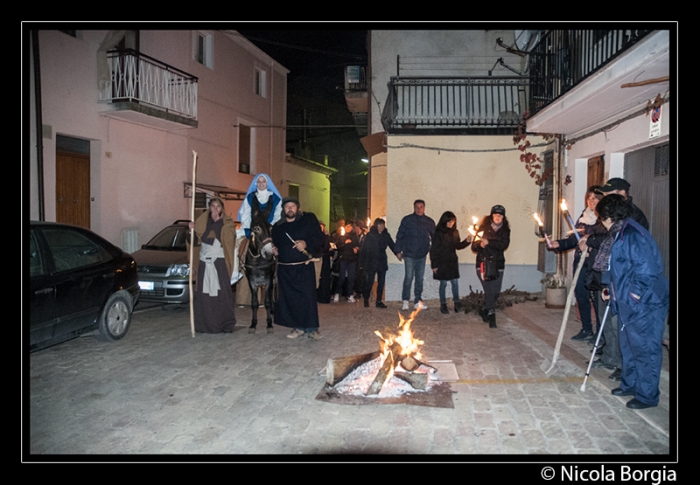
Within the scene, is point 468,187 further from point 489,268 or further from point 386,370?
point 386,370

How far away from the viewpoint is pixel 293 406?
16.1 feet

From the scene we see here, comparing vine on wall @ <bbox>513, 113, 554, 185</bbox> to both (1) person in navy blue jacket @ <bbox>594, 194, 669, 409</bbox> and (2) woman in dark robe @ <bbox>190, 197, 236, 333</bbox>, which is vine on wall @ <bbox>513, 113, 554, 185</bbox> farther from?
(1) person in navy blue jacket @ <bbox>594, 194, 669, 409</bbox>

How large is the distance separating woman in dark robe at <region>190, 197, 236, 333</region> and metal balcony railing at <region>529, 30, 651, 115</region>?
5609 mm

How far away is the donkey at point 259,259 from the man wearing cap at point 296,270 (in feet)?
0.75

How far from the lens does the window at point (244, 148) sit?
70.2 ft

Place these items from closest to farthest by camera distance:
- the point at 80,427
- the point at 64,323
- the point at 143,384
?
the point at 80,427, the point at 143,384, the point at 64,323

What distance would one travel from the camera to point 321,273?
11586 millimetres

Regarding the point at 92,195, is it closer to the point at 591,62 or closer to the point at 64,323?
the point at 64,323

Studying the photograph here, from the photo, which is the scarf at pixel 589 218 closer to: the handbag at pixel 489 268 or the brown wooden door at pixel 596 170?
the handbag at pixel 489 268

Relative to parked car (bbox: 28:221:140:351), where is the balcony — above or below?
above

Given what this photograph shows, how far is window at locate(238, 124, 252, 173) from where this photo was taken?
21.4 meters

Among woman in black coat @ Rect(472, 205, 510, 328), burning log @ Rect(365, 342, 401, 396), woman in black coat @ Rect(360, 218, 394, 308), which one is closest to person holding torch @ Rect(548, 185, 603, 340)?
woman in black coat @ Rect(472, 205, 510, 328)

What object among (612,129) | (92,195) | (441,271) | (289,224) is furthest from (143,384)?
(92,195)
